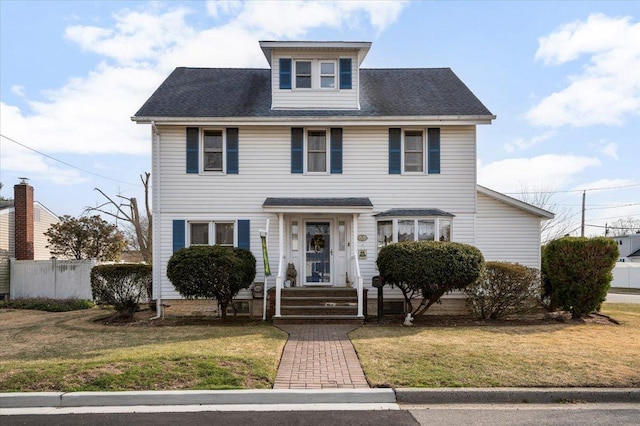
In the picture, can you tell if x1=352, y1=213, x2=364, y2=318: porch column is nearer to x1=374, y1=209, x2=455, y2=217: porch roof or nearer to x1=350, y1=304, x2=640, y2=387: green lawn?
x1=374, y1=209, x2=455, y2=217: porch roof

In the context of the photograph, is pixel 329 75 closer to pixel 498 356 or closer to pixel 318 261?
pixel 318 261

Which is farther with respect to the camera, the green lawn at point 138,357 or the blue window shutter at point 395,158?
the blue window shutter at point 395,158

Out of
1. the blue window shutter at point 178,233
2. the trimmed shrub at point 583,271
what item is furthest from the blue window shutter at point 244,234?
the trimmed shrub at point 583,271

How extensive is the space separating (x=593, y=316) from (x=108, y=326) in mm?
13080

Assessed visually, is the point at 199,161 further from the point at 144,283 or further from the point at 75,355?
the point at 75,355

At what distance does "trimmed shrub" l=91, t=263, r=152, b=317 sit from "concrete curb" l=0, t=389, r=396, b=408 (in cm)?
678

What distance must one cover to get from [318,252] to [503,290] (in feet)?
17.6

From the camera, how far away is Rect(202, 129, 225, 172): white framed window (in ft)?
47.1

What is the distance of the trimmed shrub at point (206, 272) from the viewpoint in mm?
11742

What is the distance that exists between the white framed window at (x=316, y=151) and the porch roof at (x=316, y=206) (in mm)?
1130

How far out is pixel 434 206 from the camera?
564 inches

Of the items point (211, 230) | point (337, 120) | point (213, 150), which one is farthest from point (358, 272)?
point (213, 150)

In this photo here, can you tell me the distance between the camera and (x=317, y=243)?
14.6 meters

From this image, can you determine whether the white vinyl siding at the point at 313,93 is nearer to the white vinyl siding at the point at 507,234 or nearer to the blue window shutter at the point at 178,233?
the blue window shutter at the point at 178,233
